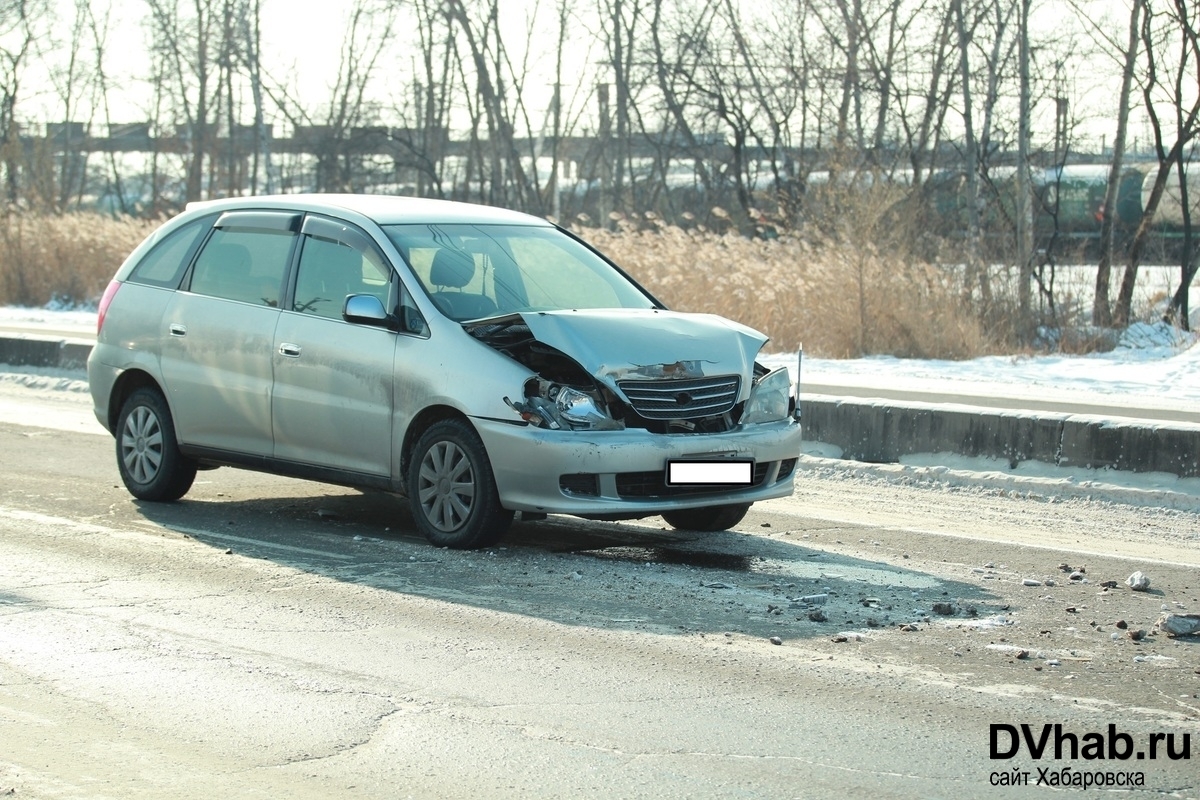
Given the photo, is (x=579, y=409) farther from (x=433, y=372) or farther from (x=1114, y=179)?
(x=1114, y=179)

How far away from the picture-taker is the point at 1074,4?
2394 centimetres

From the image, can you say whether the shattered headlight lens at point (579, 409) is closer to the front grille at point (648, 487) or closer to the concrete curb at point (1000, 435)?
the front grille at point (648, 487)

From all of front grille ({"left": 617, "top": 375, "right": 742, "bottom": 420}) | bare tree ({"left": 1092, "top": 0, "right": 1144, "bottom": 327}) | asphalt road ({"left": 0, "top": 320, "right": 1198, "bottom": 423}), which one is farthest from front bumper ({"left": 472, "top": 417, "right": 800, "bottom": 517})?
bare tree ({"left": 1092, "top": 0, "right": 1144, "bottom": 327})

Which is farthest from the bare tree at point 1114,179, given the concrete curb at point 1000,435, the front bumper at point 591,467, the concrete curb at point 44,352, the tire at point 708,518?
the front bumper at point 591,467

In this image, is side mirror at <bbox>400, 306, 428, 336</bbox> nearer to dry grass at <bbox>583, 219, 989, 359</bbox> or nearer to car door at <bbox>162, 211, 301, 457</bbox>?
car door at <bbox>162, 211, 301, 457</bbox>

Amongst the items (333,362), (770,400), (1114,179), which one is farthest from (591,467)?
(1114,179)

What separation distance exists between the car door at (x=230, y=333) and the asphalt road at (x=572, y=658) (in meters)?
0.53

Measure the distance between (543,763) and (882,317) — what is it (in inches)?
631

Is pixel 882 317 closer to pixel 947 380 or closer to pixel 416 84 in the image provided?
pixel 947 380

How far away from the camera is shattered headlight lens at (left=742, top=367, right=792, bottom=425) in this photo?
7.72 metres

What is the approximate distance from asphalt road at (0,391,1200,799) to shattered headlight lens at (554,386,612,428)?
0.71 m

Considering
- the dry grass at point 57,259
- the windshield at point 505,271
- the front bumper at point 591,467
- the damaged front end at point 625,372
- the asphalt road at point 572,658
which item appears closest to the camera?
the asphalt road at point 572,658

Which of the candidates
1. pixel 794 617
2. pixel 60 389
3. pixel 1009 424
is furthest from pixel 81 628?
pixel 60 389

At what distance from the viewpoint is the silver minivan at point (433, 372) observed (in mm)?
7238
